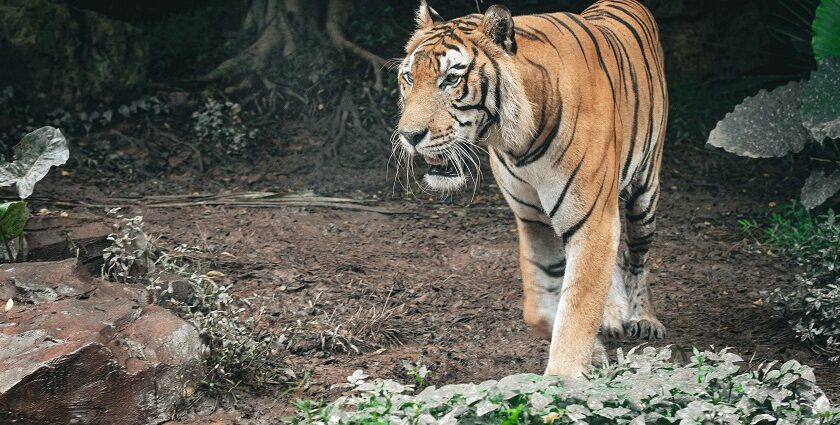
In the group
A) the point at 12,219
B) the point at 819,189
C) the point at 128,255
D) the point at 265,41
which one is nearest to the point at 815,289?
the point at 819,189

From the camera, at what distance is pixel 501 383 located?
3.28 m

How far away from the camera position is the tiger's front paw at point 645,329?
5.06m

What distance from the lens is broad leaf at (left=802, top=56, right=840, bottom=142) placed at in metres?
5.39

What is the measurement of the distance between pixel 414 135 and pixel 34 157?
2.05 m

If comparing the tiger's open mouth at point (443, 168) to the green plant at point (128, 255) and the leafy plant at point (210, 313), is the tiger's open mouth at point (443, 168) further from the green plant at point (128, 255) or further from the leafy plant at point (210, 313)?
the green plant at point (128, 255)

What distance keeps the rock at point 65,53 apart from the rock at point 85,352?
11.2 ft

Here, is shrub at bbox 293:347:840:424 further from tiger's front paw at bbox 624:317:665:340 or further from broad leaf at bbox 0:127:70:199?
broad leaf at bbox 0:127:70:199

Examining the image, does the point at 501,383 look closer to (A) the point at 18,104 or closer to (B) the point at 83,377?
(B) the point at 83,377

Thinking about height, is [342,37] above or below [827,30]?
below

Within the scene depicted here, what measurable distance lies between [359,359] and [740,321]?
6.80ft

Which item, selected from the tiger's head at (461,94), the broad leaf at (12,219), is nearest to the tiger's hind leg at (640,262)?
the tiger's head at (461,94)

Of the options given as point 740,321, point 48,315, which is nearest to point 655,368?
point 740,321

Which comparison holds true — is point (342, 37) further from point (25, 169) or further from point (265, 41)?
point (25, 169)

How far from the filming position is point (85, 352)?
11.9 feet
